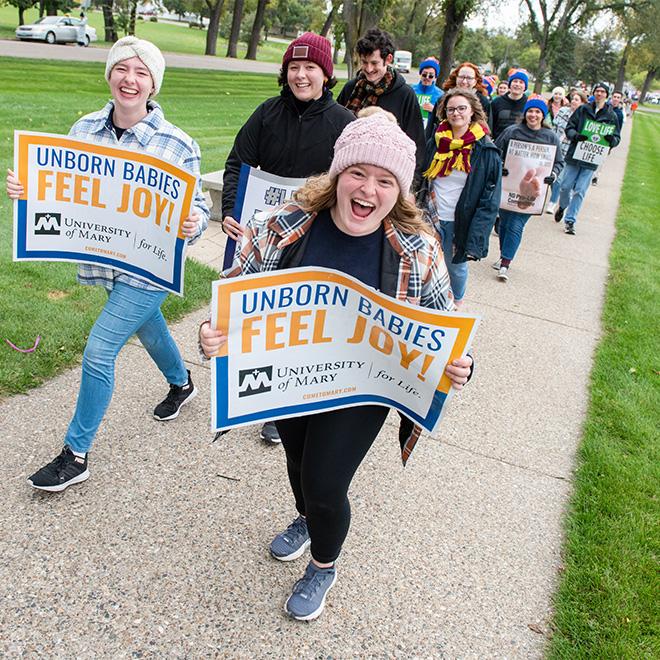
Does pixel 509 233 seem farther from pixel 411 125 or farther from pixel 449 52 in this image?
pixel 449 52

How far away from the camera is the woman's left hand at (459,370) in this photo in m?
2.21

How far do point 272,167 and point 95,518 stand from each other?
2.11 meters

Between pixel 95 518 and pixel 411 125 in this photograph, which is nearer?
pixel 95 518

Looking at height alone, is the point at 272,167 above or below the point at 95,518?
above

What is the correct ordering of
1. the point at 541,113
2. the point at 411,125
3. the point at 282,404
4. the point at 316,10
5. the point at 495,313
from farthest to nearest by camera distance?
the point at 316,10
the point at 541,113
the point at 495,313
the point at 411,125
the point at 282,404

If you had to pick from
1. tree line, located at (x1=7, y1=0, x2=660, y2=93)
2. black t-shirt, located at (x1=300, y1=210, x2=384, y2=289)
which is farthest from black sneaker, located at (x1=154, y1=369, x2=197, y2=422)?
tree line, located at (x1=7, y1=0, x2=660, y2=93)

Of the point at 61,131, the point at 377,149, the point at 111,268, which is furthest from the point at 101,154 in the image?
the point at 61,131

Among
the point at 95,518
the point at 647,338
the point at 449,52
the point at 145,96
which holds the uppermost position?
the point at 449,52

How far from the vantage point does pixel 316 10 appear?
7950cm

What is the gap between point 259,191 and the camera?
11.8 feet

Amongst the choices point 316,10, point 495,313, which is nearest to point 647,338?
point 495,313

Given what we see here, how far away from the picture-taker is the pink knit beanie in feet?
6.78

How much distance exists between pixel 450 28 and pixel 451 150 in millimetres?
20566

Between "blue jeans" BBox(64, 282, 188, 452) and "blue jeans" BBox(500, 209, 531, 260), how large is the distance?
16.9ft
